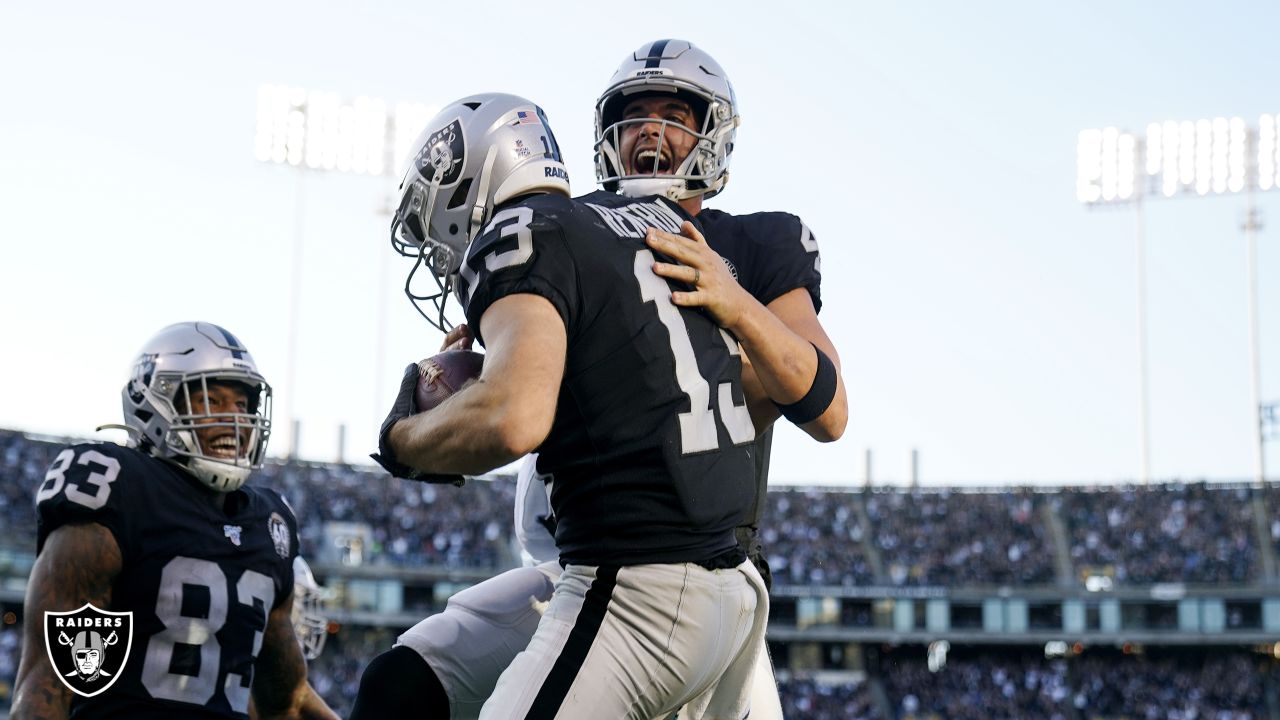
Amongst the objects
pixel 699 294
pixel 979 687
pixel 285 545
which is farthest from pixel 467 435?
pixel 979 687

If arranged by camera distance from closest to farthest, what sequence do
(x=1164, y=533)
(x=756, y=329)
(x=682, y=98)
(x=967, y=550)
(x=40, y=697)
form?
(x=756, y=329) < (x=682, y=98) < (x=40, y=697) < (x=1164, y=533) < (x=967, y=550)

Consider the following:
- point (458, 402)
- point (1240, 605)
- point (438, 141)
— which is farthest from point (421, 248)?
point (1240, 605)

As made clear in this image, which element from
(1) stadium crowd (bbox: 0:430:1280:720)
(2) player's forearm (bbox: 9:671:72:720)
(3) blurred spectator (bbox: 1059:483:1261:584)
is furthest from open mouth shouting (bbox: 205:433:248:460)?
(3) blurred spectator (bbox: 1059:483:1261:584)

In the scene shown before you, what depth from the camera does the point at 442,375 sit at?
313 cm

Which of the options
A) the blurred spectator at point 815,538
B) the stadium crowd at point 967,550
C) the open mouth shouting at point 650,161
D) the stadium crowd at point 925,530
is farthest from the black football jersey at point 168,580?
the blurred spectator at point 815,538

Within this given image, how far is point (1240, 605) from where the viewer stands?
123ft

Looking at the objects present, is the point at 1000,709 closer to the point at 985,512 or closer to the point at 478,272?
the point at 985,512

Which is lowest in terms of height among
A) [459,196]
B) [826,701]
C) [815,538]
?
[826,701]

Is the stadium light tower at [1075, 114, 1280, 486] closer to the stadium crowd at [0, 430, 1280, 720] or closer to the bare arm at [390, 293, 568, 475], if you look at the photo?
the stadium crowd at [0, 430, 1280, 720]

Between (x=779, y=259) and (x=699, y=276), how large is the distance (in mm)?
632

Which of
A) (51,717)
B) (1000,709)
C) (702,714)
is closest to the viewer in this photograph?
(702,714)

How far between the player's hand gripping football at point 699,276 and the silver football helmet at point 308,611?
5.01m

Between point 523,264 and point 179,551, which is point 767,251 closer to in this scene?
point 523,264

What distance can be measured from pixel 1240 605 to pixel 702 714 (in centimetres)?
3795
